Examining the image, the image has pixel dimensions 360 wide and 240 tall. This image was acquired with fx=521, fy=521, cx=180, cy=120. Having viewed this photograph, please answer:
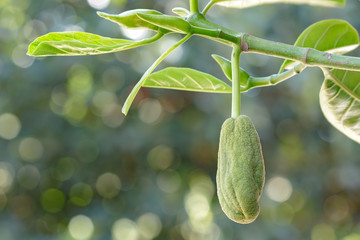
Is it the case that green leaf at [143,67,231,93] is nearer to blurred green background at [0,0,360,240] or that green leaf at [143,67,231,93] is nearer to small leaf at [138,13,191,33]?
small leaf at [138,13,191,33]

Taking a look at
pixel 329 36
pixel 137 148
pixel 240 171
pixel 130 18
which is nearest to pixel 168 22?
pixel 130 18

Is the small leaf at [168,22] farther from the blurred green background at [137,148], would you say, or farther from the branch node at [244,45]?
the blurred green background at [137,148]

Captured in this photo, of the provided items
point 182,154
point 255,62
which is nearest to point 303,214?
point 182,154

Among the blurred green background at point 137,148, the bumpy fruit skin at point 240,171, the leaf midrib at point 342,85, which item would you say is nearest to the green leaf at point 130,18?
the bumpy fruit skin at point 240,171

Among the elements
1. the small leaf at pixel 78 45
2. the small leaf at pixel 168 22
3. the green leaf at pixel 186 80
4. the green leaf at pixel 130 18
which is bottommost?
the green leaf at pixel 186 80

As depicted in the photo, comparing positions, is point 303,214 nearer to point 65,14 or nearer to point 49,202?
point 49,202
